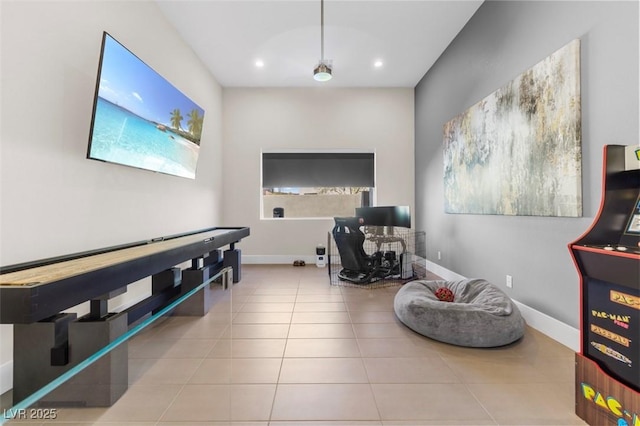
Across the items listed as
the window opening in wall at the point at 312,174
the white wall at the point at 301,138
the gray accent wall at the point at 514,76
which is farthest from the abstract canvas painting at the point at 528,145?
the window opening in wall at the point at 312,174

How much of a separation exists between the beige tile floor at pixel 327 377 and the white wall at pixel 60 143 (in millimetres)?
1034

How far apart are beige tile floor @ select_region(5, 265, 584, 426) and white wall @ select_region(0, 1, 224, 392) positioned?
40.7 inches

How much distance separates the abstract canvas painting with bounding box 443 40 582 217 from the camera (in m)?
2.18

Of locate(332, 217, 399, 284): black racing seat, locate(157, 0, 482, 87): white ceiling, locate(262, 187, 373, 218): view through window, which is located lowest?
locate(332, 217, 399, 284): black racing seat

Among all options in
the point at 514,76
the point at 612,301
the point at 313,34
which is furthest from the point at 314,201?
the point at 612,301

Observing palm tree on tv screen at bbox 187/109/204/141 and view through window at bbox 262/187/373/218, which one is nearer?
palm tree on tv screen at bbox 187/109/204/141

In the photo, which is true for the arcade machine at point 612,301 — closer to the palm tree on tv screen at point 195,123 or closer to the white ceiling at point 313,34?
the white ceiling at point 313,34

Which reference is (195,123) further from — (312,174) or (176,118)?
(312,174)

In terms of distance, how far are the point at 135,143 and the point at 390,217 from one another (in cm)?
351

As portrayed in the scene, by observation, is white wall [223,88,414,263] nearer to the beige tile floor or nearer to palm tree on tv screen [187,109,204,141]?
palm tree on tv screen [187,109,204,141]

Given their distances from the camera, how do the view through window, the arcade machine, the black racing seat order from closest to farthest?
the arcade machine < the black racing seat < the view through window

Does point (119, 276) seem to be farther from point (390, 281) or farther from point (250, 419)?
point (390, 281)

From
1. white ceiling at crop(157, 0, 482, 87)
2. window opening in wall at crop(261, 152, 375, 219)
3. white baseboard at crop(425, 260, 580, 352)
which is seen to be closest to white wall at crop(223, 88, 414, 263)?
window opening in wall at crop(261, 152, 375, 219)

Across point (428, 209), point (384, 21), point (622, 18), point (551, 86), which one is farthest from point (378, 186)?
point (622, 18)
